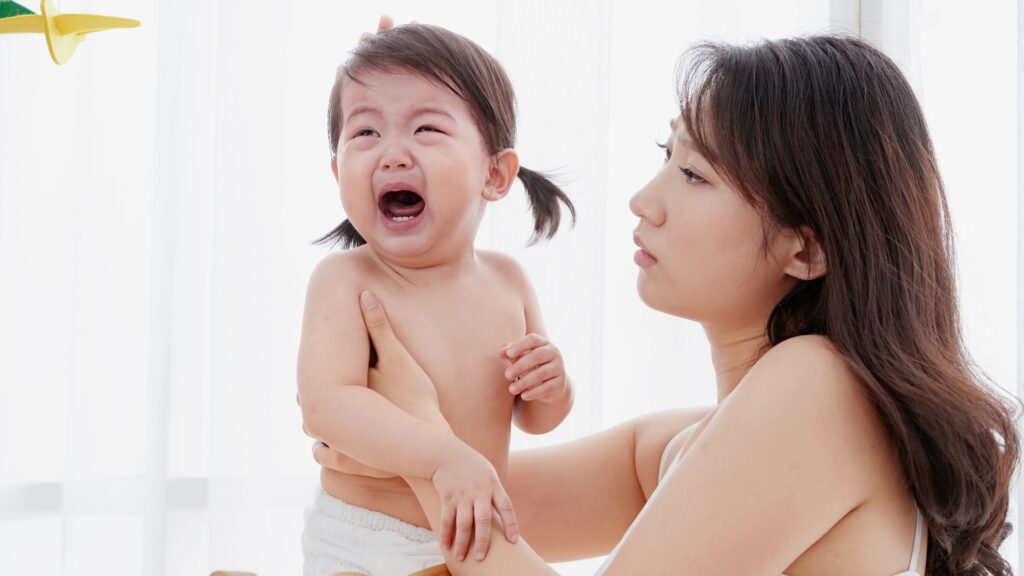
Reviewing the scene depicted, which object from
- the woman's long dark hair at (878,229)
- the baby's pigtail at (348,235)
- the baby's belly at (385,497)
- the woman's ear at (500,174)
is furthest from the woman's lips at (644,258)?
the baby's pigtail at (348,235)

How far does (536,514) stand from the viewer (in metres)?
1.34

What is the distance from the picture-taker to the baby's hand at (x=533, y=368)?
1.19 m

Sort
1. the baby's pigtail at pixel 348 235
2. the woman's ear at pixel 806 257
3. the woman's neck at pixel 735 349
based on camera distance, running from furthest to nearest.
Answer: the baby's pigtail at pixel 348 235
the woman's neck at pixel 735 349
the woman's ear at pixel 806 257

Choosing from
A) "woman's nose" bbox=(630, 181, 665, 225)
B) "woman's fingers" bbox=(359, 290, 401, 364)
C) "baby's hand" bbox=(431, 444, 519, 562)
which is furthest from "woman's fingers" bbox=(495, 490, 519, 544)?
"woman's nose" bbox=(630, 181, 665, 225)

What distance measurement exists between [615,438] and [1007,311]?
86 cm

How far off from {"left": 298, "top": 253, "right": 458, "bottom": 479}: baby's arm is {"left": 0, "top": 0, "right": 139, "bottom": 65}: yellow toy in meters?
0.38

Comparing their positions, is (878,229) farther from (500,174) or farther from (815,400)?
(500,174)

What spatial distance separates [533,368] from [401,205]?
235 millimetres

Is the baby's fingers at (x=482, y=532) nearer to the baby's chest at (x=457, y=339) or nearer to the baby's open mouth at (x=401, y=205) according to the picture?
the baby's chest at (x=457, y=339)

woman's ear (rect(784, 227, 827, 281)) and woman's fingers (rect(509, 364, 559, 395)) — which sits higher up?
woman's ear (rect(784, 227, 827, 281))

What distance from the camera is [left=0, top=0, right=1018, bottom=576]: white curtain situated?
200 centimetres

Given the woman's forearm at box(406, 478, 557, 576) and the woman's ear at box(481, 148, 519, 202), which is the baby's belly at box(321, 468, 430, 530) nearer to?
the woman's forearm at box(406, 478, 557, 576)

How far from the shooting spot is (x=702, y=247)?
1.08 metres

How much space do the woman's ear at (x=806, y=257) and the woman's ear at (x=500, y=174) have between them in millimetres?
366
